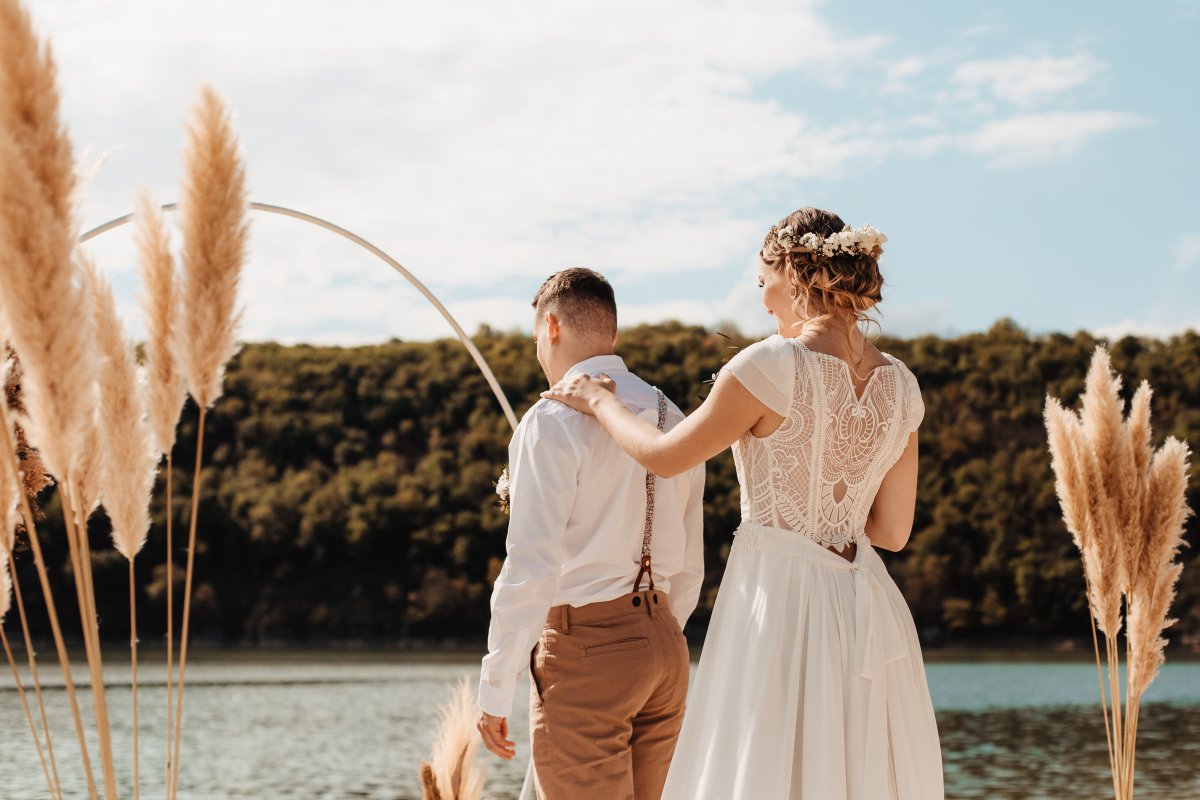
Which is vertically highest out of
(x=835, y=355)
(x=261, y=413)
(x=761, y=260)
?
(x=261, y=413)

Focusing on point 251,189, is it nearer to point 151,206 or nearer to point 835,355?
point 151,206

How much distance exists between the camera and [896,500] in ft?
9.03

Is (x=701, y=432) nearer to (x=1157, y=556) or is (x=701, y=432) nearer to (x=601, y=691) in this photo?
(x=601, y=691)

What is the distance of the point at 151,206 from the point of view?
258cm

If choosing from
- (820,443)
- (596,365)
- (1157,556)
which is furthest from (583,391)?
(1157,556)

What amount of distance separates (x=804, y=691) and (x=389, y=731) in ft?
78.7

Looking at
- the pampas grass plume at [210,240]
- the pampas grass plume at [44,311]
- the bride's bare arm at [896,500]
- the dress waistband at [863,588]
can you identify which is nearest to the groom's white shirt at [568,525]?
the dress waistband at [863,588]

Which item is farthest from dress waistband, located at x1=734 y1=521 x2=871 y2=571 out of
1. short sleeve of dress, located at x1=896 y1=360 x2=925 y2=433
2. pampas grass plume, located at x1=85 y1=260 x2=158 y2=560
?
pampas grass plume, located at x1=85 y1=260 x2=158 y2=560

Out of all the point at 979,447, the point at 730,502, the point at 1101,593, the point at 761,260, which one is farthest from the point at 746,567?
the point at 979,447

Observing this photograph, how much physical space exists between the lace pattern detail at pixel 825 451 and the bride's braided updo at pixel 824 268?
0.14 meters

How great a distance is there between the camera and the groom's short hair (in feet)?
9.79

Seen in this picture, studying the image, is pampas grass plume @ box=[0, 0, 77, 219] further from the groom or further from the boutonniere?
the boutonniere

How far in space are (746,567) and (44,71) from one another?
5.24ft

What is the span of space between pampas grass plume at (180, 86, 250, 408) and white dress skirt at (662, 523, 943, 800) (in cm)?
113
